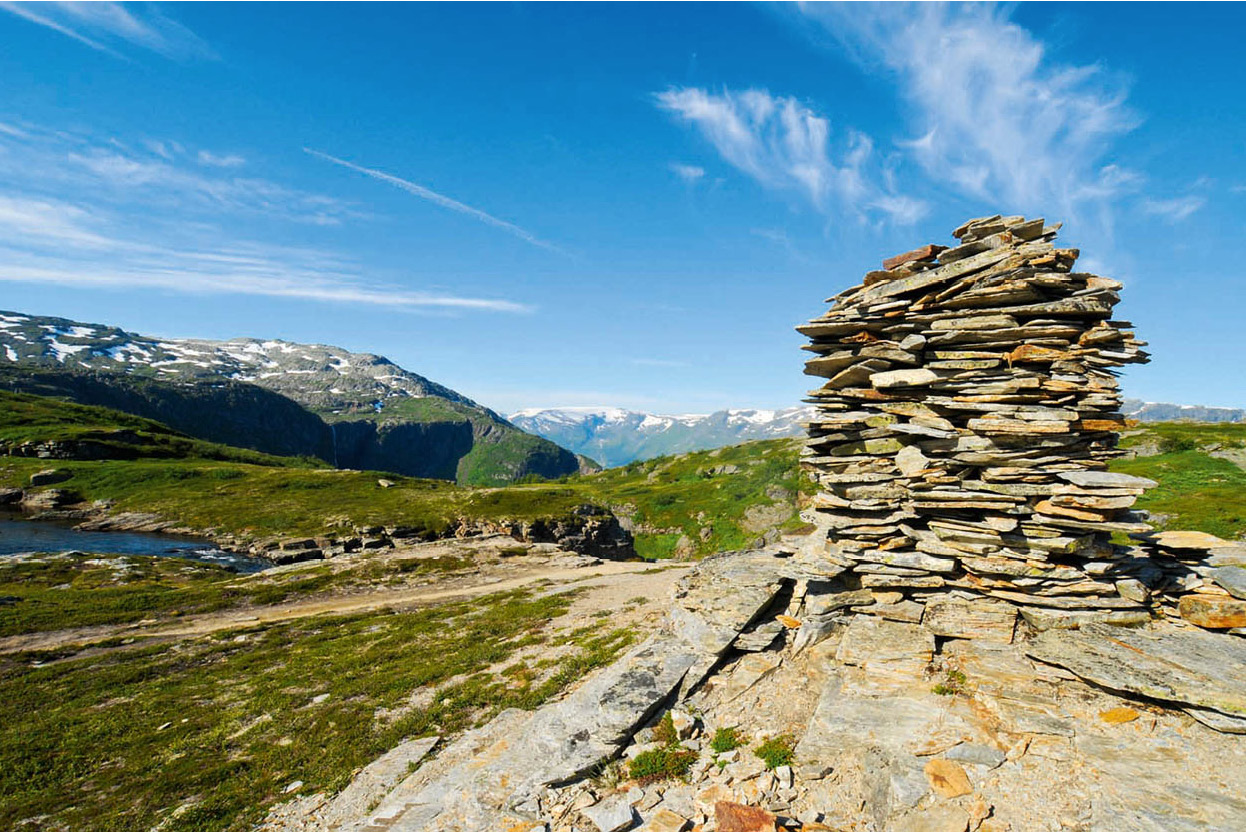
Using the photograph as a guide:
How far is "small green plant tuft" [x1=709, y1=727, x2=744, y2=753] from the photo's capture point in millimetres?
13336

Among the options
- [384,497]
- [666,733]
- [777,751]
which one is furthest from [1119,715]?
[384,497]

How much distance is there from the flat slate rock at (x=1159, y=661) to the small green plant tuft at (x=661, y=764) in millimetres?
9928

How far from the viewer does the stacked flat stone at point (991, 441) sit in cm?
1426

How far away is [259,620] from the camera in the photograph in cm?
3528

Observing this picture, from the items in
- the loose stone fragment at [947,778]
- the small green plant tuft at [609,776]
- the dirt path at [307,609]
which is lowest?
the dirt path at [307,609]

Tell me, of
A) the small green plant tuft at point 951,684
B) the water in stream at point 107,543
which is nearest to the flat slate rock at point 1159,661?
the small green plant tuft at point 951,684

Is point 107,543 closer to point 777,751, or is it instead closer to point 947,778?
point 777,751

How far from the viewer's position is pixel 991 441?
1531 cm

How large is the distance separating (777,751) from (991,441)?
11.3 metres

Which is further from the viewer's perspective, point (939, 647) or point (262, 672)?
point (262, 672)

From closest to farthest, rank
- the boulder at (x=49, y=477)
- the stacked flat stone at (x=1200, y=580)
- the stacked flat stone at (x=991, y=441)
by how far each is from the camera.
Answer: the stacked flat stone at (x=1200, y=580)
the stacked flat stone at (x=991, y=441)
the boulder at (x=49, y=477)

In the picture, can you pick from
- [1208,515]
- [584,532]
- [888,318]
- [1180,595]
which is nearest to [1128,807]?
[1180,595]

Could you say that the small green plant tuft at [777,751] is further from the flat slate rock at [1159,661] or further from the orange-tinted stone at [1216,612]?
the orange-tinted stone at [1216,612]

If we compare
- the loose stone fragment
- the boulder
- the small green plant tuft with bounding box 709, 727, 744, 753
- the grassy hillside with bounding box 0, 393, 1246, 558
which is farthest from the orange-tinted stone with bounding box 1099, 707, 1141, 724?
the boulder
